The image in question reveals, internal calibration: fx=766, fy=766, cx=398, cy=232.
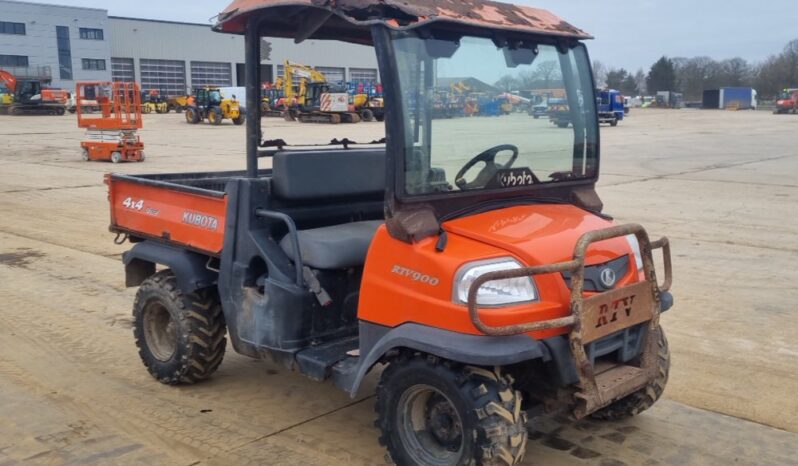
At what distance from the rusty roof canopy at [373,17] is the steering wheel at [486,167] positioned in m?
0.59

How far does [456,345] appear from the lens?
3.10m

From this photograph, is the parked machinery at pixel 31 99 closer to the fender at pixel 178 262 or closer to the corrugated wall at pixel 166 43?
the corrugated wall at pixel 166 43

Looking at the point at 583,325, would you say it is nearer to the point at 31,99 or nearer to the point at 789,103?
the point at 31,99

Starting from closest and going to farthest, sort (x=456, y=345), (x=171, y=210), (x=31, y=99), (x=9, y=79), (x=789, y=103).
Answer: (x=456, y=345) < (x=171, y=210) < (x=9, y=79) < (x=31, y=99) < (x=789, y=103)

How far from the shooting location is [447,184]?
3.59 metres

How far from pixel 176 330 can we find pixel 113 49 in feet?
252

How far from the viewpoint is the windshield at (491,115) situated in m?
3.48

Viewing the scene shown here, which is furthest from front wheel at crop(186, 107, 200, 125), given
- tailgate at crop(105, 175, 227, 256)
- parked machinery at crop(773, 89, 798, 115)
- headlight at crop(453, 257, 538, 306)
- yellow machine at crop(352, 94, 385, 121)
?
parked machinery at crop(773, 89, 798, 115)

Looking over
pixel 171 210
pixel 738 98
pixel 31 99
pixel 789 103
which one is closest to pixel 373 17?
pixel 171 210

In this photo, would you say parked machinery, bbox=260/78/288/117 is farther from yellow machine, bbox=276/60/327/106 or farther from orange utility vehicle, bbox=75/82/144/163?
orange utility vehicle, bbox=75/82/144/163

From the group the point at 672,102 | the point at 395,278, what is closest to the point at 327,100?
the point at 395,278

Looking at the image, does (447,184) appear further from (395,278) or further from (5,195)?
(5,195)

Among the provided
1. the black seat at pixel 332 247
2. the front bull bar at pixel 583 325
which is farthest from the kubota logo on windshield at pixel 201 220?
the front bull bar at pixel 583 325

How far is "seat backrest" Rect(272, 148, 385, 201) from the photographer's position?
432 cm
